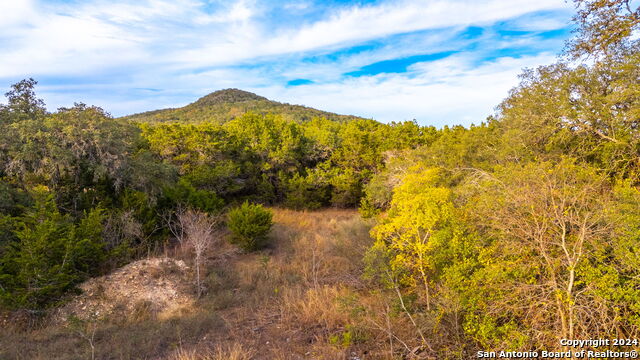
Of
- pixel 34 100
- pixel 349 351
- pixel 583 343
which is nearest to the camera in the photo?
pixel 583 343

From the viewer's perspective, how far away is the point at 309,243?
12.4m

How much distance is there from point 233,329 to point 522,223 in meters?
5.60

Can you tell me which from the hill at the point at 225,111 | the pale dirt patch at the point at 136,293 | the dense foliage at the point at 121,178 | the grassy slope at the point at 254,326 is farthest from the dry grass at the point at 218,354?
the hill at the point at 225,111

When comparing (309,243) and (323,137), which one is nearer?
(309,243)

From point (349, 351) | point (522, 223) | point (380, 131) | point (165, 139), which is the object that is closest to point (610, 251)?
point (522, 223)

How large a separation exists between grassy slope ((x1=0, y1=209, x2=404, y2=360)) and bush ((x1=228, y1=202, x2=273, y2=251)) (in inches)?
64.5

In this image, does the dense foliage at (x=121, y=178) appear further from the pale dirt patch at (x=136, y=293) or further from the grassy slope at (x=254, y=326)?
the grassy slope at (x=254, y=326)

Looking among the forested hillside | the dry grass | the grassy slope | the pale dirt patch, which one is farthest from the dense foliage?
the dry grass

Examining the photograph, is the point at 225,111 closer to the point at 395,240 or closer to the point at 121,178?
the point at 121,178

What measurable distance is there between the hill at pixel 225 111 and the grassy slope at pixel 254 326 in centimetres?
3518

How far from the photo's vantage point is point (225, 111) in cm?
5303

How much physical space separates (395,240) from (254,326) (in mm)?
3423

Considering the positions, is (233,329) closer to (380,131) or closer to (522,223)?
(522,223)

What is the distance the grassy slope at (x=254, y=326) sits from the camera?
5.70m
